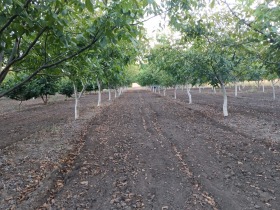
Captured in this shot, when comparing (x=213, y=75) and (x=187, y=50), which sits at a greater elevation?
(x=187, y=50)

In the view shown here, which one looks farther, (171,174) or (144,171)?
(144,171)

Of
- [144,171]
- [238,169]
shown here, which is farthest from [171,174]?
[238,169]

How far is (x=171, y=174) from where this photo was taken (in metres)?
6.11

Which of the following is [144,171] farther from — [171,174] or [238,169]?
[238,169]

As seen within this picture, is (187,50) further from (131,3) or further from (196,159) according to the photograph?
(131,3)

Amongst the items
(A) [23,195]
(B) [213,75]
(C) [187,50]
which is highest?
(C) [187,50]

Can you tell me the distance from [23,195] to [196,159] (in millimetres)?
4406

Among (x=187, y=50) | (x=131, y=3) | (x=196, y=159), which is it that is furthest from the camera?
(x=187, y=50)

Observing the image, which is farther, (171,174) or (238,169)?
(238,169)

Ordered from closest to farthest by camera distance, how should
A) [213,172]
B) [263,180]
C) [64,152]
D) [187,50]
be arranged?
[263,180], [213,172], [64,152], [187,50]

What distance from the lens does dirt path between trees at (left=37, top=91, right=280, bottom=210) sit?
4773mm

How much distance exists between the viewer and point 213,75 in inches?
626

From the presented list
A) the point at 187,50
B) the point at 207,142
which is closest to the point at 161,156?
the point at 207,142

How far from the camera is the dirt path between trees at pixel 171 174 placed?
4.77 metres
